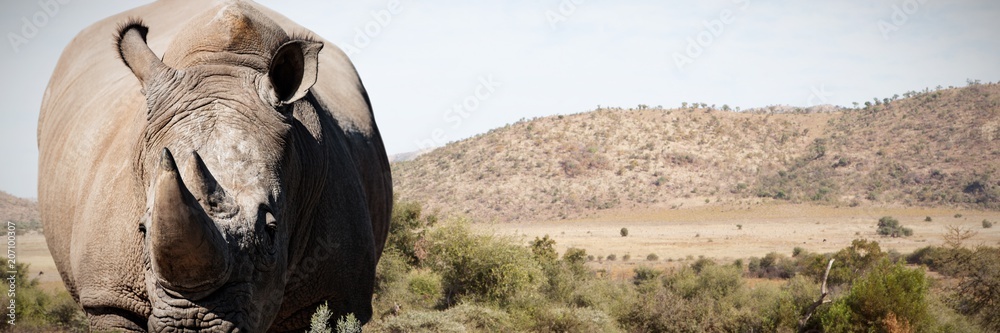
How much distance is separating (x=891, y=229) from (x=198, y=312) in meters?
56.0

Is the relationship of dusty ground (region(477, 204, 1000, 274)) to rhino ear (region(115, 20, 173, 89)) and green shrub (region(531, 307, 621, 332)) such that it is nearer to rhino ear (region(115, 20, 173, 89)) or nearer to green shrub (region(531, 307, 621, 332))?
green shrub (region(531, 307, 621, 332))

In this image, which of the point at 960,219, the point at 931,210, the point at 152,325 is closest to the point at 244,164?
the point at 152,325

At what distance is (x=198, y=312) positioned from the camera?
2.39 m

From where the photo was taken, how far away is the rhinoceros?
2.39 m

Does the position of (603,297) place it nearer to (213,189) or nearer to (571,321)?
(571,321)

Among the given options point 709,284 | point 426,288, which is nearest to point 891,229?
point 709,284

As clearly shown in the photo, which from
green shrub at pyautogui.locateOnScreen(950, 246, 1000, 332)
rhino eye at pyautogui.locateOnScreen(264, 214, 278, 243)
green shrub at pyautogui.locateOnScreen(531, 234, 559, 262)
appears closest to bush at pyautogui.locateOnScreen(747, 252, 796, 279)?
green shrub at pyautogui.locateOnScreen(531, 234, 559, 262)

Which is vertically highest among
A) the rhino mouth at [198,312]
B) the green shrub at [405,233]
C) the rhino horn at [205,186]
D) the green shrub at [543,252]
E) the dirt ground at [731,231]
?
the rhino horn at [205,186]

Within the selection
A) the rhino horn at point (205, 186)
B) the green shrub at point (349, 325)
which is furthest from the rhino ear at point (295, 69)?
the green shrub at point (349, 325)

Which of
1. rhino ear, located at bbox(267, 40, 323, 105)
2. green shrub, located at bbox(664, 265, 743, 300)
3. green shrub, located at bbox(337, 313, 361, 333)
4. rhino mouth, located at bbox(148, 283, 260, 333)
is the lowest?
green shrub, located at bbox(664, 265, 743, 300)

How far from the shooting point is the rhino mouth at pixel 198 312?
239 cm

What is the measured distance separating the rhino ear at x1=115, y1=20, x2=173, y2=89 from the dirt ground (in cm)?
3381

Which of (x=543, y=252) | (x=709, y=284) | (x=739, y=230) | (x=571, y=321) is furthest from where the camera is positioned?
(x=739, y=230)

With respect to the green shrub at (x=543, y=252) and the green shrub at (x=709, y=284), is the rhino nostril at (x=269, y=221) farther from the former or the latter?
the green shrub at (x=543, y=252)
